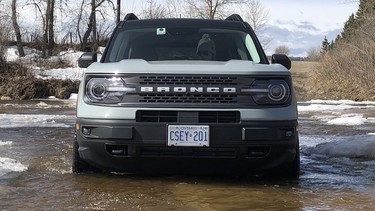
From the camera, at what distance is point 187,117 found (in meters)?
4.86

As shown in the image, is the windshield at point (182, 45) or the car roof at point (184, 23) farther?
the car roof at point (184, 23)

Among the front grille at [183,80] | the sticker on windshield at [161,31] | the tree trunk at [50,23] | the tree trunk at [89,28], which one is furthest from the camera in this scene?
the tree trunk at [89,28]

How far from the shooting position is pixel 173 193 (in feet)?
15.9

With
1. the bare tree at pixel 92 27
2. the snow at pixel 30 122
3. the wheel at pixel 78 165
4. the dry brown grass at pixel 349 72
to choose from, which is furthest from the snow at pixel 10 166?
the bare tree at pixel 92 27

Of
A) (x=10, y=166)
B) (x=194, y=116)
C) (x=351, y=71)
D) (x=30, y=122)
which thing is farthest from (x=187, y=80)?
(x=351, y=71)

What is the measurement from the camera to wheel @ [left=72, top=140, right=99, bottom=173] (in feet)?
17.8

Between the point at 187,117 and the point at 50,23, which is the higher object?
the point at 50,23

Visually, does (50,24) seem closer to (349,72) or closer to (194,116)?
(349,72)

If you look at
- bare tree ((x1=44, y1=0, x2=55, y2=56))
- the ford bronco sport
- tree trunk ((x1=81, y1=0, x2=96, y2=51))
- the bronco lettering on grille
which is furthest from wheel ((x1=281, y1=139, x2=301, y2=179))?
tree trunk ((x1=81, y1=0, x2=96, y2=51))

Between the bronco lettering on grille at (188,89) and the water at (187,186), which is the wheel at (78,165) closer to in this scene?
the water at (187,186)

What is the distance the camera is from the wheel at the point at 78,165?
5.41 meters

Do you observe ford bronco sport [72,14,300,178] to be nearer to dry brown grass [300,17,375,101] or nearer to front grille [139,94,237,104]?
front grille [139,94,237,104]

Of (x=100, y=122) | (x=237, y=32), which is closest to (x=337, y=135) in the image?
(x=237, y=32)

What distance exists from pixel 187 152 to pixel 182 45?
169 cm
